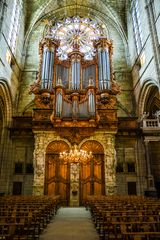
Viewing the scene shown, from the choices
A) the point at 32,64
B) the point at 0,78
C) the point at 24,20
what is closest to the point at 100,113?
the point at 0,78

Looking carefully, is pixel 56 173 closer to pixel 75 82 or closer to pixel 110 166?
pixel 110 166

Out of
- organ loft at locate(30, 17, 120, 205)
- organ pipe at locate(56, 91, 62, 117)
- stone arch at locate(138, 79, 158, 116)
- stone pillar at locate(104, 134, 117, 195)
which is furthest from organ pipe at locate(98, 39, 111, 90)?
stone pillar at locate(104, 134, 117, 195)

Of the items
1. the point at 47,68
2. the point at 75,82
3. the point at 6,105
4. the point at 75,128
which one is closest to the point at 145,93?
the point at 75,82

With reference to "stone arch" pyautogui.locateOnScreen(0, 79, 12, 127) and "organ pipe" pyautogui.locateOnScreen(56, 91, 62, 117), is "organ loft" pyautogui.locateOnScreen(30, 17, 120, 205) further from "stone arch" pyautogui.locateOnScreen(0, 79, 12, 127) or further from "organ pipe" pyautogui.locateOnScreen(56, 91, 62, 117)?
"stone arch" pyautogui.locateOnScreen(0, 79, 12, 127)

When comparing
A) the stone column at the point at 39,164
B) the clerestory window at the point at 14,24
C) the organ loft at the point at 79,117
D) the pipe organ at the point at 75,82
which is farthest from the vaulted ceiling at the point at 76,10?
the stone column at the point at 39,164

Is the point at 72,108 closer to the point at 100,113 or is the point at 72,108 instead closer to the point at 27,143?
the point at 100,113

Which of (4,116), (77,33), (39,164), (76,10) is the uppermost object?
(76,10)

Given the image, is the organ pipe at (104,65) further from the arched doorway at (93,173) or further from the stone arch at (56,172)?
the stone arch at (56,172)

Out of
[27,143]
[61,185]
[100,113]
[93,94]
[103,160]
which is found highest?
[93,94]

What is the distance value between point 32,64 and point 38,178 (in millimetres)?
10887

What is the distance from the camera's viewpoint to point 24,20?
21.0 m

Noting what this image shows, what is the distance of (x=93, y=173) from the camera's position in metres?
15.5

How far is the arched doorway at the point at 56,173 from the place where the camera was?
1505 cm

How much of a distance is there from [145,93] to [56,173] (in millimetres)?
9160
